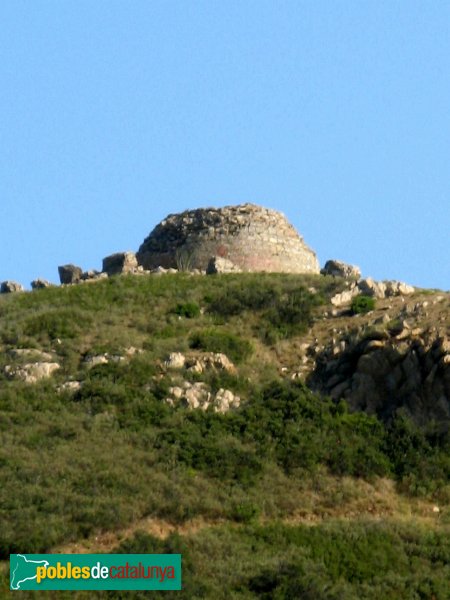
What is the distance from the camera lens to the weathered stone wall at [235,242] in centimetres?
4894

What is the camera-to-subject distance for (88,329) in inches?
1566

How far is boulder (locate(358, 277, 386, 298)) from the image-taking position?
41250 millimetres

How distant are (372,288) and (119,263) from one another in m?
9.53

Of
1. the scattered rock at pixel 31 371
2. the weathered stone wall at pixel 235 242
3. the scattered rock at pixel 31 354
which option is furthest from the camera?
the weathered stone wall at pixel 235 242

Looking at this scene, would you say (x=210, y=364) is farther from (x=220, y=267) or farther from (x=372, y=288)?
(x=220, y=267)

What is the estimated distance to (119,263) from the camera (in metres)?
48.5

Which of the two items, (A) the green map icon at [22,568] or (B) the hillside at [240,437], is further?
(B) the hillside at [240,437]

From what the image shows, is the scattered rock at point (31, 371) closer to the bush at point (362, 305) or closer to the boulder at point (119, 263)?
the bush at point (362, 305)

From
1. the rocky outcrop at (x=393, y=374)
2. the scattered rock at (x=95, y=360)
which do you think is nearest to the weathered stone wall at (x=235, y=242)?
the scattered rock at (x=95, y=360)

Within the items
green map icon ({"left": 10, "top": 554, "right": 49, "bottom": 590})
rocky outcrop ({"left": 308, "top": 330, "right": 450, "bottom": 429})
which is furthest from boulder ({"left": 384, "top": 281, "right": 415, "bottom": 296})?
green map icon ({"left": 10, "top": 554, "right": 49, "bottom": 590})

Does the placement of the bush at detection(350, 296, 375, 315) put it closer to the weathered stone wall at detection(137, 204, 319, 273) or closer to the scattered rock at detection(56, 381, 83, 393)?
the scattered rock at detection(56, 381, 83, 393)

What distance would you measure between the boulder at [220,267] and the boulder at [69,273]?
3902 millimetres

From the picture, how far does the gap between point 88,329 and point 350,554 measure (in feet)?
41.2

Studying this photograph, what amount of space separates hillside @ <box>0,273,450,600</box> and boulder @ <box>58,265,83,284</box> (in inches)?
236
